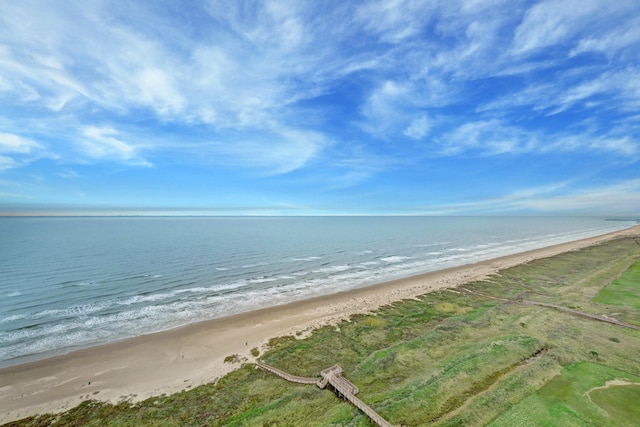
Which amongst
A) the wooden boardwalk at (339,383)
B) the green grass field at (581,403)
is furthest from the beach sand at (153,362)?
the green grass field at (581,403)

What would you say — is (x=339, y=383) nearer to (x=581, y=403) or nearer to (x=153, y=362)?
(x=581, y=403)

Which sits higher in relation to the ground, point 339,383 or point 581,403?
point 581,403

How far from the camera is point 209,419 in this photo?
1306 centimetres

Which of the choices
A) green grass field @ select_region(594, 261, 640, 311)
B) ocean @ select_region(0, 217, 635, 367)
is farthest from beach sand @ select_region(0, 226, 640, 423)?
green grass field @ select_region(594, 261, 640, 311)

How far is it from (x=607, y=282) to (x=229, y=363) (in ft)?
153

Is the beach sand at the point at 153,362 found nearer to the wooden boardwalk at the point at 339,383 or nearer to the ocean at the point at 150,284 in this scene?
the ocean at the point at 150,284

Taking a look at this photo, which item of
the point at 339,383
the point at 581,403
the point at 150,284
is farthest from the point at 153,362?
the point at 581,403

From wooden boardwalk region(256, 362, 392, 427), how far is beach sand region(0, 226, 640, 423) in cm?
417

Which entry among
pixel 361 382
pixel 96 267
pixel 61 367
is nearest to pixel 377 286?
pixel 361 382

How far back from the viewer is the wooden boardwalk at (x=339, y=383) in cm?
1221

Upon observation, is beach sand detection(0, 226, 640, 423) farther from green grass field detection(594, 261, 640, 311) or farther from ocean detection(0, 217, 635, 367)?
green grass field detection(594, 261, 640, 311)

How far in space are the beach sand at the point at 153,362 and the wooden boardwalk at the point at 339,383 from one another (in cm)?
417

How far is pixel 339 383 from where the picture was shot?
48.2 ft

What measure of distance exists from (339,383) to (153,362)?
13.8 meters
